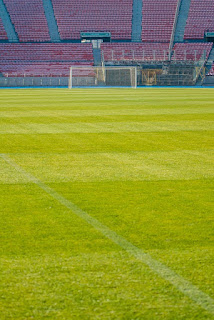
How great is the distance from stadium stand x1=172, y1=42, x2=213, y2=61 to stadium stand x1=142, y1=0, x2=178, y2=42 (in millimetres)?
2319

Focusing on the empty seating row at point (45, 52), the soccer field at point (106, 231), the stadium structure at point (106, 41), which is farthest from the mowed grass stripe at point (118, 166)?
the empty seating row at point (45, 52)

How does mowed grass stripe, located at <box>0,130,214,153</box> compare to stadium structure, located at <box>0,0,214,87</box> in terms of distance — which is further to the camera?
stadium structure, located at <box>0,0,214,87</box>

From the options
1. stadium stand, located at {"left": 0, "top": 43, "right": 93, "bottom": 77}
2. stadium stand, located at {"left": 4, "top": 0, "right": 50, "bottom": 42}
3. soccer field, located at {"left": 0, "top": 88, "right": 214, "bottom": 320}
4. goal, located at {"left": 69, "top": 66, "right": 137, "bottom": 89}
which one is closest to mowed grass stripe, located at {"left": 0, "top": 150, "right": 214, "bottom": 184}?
soccer field, located at {"left": 0, "top": 88, "right": 214, "bottom": 320}

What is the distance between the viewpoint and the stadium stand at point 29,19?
4519 cm

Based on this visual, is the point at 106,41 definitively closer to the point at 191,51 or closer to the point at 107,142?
the point at 191,51

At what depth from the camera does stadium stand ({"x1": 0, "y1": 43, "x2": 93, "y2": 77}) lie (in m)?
41.8

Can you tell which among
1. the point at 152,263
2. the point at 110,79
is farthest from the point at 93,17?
the point at 152,263

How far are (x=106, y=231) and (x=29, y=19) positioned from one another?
4552 centimetres

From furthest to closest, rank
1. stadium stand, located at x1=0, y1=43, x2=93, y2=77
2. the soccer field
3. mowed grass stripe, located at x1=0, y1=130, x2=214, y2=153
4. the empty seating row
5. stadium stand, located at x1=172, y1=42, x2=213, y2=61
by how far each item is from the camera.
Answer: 1. the empty seating row
2. stadium stand, located at x1=172, y1=42, x2=213, y2=61
3. stadium stand, located at x1=0, y1=43, x2=93, y2=77
4. mowed grass stripe, located at x1=0, y1=130, x2=214, y2=153
5. the soccer field

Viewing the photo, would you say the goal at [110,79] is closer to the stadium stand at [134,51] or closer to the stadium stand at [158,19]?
the stadium stand at [134,51]

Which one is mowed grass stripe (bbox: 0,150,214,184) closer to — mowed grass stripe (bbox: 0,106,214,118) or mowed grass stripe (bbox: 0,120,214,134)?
mowed grass stripe (bbox: 0,120,214,134)

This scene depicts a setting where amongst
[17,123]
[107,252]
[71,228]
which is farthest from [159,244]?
[17,123]

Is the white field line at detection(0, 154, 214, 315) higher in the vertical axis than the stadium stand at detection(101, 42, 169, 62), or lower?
lower

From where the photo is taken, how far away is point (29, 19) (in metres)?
46.4
